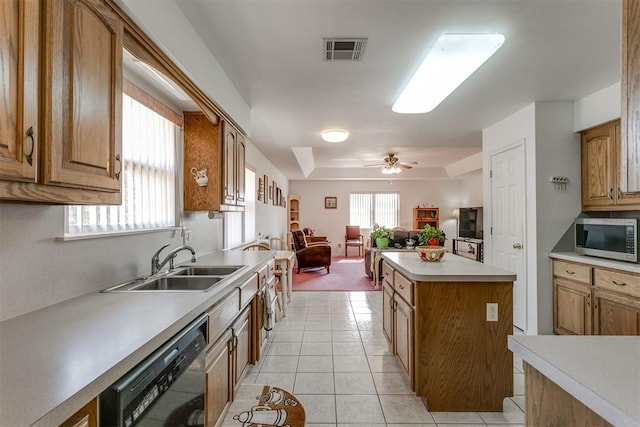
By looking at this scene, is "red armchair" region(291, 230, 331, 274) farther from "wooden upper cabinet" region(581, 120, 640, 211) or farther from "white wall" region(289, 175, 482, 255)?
"wooden upper cabinet" region(581, 120, 640, 211)

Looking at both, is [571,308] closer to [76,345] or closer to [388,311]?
[388,311]

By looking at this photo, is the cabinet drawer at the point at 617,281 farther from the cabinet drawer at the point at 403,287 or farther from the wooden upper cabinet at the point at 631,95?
the wooden upper cabinet at the point at 631,95

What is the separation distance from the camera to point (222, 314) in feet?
5.72

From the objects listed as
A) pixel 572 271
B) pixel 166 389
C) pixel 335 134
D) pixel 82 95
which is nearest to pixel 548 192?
pixel 572 271

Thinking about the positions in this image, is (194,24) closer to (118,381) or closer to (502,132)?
(118,381)

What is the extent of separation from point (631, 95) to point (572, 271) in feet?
9.27

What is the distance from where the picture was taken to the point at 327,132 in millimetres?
4141

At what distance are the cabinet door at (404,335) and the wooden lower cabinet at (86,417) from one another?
5.98 ft

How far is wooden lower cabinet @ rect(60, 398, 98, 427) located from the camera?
28.5 inches

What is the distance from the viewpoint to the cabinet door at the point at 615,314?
7.97 ft

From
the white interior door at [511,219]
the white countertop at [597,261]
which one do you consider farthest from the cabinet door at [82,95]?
the white interior door at [511,219]

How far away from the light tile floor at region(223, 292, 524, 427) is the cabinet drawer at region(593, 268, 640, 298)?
99 centimetres

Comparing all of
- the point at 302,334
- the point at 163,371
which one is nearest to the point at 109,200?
the point at 163,371

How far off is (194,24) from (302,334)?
9.74ft
